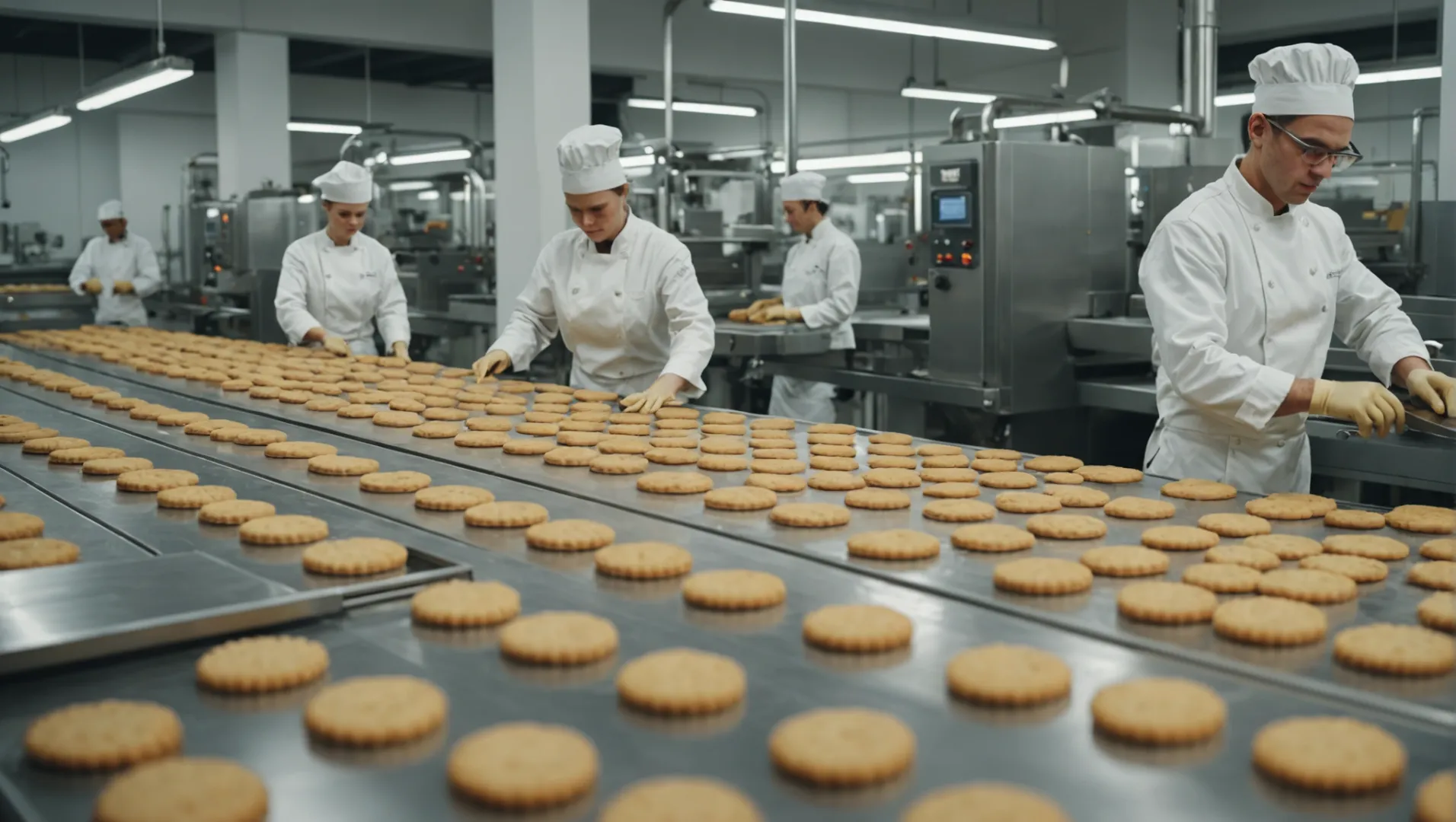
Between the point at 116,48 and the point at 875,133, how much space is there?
353 inches

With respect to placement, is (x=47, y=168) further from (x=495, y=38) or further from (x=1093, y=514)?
(x=1093, y=514)

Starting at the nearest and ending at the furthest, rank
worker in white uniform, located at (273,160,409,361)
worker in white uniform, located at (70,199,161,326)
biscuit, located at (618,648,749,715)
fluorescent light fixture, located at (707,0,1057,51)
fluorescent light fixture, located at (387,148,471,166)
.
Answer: biscuit, located at (618,648,749,715)
worker in white uniform, located at (273,160,409,361)
fluorescent light fixture, located at (707,0,1057,51)
worker in white uniform, located at (70,199,161,326)
fluorescent light fixture, located at (387,148,471,166)

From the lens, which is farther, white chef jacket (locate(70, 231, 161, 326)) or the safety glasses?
white chef jacket (locate(70, 231, 161, 326))

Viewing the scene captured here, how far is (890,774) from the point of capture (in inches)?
41.4

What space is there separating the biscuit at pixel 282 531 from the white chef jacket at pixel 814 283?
4.43 meters

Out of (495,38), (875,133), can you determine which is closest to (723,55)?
(875,133)

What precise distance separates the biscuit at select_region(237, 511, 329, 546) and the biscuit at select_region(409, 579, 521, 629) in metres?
0.39

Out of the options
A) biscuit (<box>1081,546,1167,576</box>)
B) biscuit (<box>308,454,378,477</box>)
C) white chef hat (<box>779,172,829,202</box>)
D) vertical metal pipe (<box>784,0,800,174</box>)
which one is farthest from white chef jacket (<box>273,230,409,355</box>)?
biscuit (<box>1081,546,1167,576</box>)

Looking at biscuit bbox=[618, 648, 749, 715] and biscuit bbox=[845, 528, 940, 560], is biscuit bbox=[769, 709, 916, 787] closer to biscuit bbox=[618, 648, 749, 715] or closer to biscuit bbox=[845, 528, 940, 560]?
biscuit bbox=[618, 648, 749, 715]

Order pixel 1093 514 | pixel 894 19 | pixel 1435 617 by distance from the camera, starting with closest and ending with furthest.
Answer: pixel 1435 617 → pixel 1093 514 → pixel 894 19

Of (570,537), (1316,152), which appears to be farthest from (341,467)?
(1316,152)

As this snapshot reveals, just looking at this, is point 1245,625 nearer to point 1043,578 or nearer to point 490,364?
point 1043,578

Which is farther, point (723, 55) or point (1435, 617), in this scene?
point (723, 55)

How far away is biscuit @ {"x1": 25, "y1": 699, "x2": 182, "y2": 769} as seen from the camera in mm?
1073
